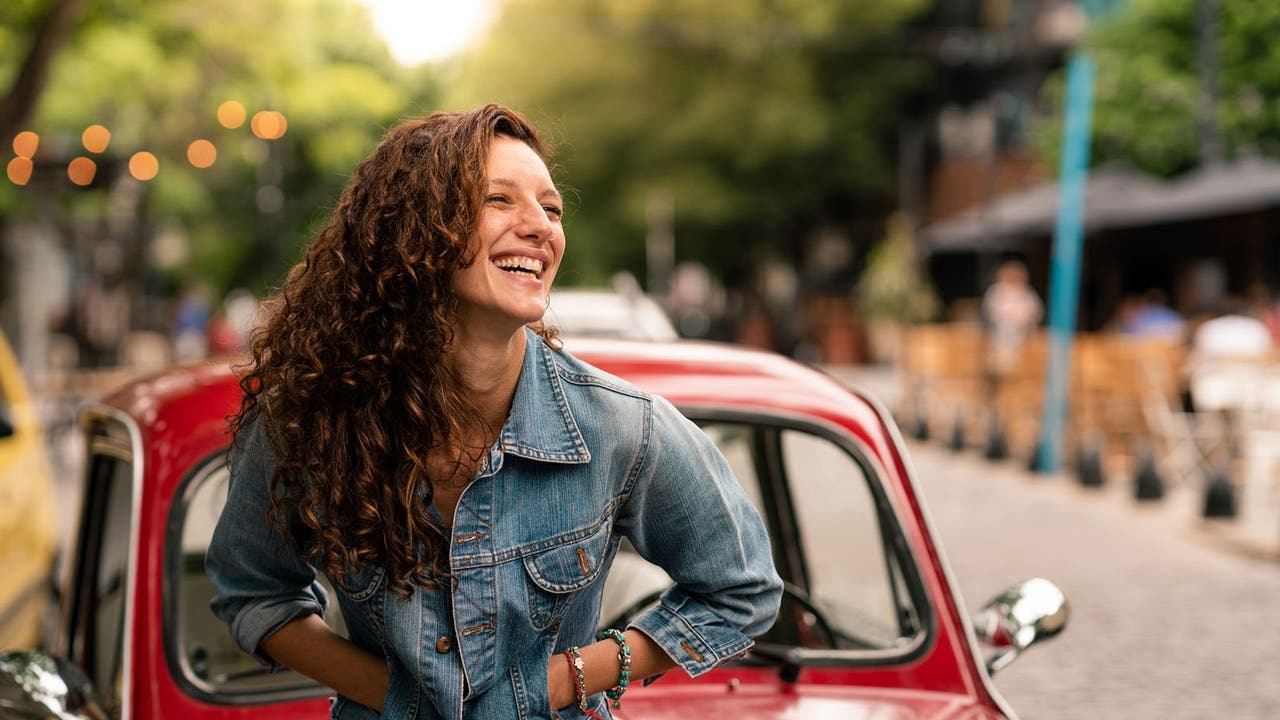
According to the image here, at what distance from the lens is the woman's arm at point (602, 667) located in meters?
2.02

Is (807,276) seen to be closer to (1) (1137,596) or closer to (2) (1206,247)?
(2) (1206,247)

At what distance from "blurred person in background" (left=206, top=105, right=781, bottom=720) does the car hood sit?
595mm

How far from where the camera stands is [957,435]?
61.8 feet

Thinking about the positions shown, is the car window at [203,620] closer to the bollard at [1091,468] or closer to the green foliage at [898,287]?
the bollard at [1091,468]

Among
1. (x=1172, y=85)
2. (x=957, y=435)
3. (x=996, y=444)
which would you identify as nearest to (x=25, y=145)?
(x=957, y=435)

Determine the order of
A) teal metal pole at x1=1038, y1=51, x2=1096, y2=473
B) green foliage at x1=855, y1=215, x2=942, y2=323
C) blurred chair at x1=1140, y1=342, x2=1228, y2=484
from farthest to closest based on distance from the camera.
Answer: green foliage at x1=855, y1=215, x2=942, y2=323
teal metal pole at x1=1038, y1=51, x2=1096, y2=473
blurred chair at x1=1140, y1=342, x2=1228, y2=484

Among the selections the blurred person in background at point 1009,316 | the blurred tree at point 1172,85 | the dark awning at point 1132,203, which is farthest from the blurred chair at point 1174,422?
the blurred tree at point 1172,85

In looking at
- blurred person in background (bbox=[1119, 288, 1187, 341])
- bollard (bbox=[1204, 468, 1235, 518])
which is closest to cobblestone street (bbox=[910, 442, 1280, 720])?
bollard (bbox=[1204, 468, 1235, 518])

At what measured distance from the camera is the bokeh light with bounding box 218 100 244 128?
24891 millimetres

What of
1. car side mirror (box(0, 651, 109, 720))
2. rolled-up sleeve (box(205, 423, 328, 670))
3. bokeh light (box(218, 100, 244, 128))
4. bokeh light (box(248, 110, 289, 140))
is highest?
bokeh light (box(218, 100, 244, 128))

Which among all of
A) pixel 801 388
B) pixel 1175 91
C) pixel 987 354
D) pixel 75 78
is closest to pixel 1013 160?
pixel 1175 91

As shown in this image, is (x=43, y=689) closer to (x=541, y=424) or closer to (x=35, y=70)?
(x=541, y=424)

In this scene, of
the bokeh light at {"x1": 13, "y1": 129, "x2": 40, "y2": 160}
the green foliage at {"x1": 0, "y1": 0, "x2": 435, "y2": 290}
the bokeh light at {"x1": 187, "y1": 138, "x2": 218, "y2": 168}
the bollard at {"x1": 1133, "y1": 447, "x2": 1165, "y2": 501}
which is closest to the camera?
the bollard at {"x1": 1133, "y1": 447, "x2": 1165, "y2": 501}

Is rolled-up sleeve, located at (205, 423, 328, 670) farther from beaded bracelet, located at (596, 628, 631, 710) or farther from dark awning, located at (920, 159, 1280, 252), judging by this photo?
dark awning, located at (920, 159, 1280, 252)
